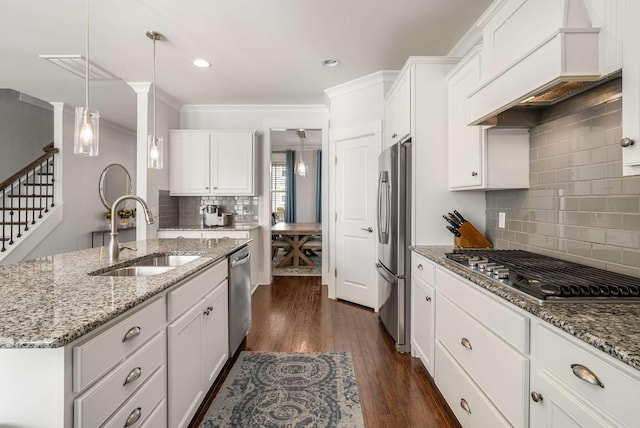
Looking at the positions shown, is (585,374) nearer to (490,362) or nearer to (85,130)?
(490,362)

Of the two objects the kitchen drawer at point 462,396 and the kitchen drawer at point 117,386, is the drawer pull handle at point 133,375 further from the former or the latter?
the kitchen drawer at point 462,396

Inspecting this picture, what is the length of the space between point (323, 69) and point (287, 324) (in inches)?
105

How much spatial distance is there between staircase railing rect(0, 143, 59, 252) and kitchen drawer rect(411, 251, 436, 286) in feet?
16.8

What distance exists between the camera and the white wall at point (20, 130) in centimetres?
509

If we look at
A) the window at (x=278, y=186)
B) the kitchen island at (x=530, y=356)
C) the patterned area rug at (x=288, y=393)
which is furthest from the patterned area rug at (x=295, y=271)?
the kitchen island at (x=530, y=356)

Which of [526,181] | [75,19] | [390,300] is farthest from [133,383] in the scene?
[75,19]

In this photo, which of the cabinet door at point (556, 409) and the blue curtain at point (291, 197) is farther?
the blue curtain at point (291, 197)

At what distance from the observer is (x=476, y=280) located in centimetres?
149

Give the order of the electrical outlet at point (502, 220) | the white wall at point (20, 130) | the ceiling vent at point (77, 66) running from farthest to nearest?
the white wall at point (20, 130)
the ceiling vent at point (77, 66)
the electrical outlet at point (502, 220)

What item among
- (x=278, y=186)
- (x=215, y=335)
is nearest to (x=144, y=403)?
(x=215, y=335)

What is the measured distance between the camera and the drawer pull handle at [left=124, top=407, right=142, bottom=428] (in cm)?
112

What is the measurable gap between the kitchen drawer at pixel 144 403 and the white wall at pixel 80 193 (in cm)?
464

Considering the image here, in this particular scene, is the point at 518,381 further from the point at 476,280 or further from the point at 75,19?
the point at 75,19

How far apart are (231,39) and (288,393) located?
283cm
